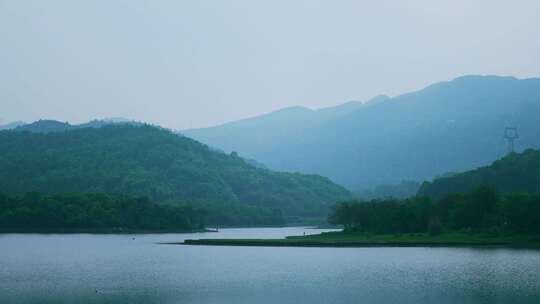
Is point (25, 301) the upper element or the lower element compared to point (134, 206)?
lower

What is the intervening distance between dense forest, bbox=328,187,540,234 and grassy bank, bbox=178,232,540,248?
7.41 ft

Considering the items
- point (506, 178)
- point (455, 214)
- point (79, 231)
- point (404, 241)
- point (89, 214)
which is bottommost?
point (404, 241)

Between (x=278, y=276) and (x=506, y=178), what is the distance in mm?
100544

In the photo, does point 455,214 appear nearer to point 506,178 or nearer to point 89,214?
point 506,178

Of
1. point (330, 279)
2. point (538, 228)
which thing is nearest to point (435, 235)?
point (538, 228)

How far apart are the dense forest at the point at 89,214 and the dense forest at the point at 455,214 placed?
56339mm

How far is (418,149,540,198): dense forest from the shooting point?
465ft

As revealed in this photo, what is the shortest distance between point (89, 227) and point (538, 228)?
94.3 meters

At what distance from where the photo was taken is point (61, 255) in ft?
274

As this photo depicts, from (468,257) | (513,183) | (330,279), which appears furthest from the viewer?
(513,183)

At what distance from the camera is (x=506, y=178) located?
148 metres

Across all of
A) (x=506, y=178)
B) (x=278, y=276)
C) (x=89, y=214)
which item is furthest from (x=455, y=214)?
(x=89, y=214)

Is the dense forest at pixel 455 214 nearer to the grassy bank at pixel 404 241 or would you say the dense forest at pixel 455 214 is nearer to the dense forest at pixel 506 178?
the grassy bank at pixel 404 241

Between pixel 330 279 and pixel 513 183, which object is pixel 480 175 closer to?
pixel 513 183
